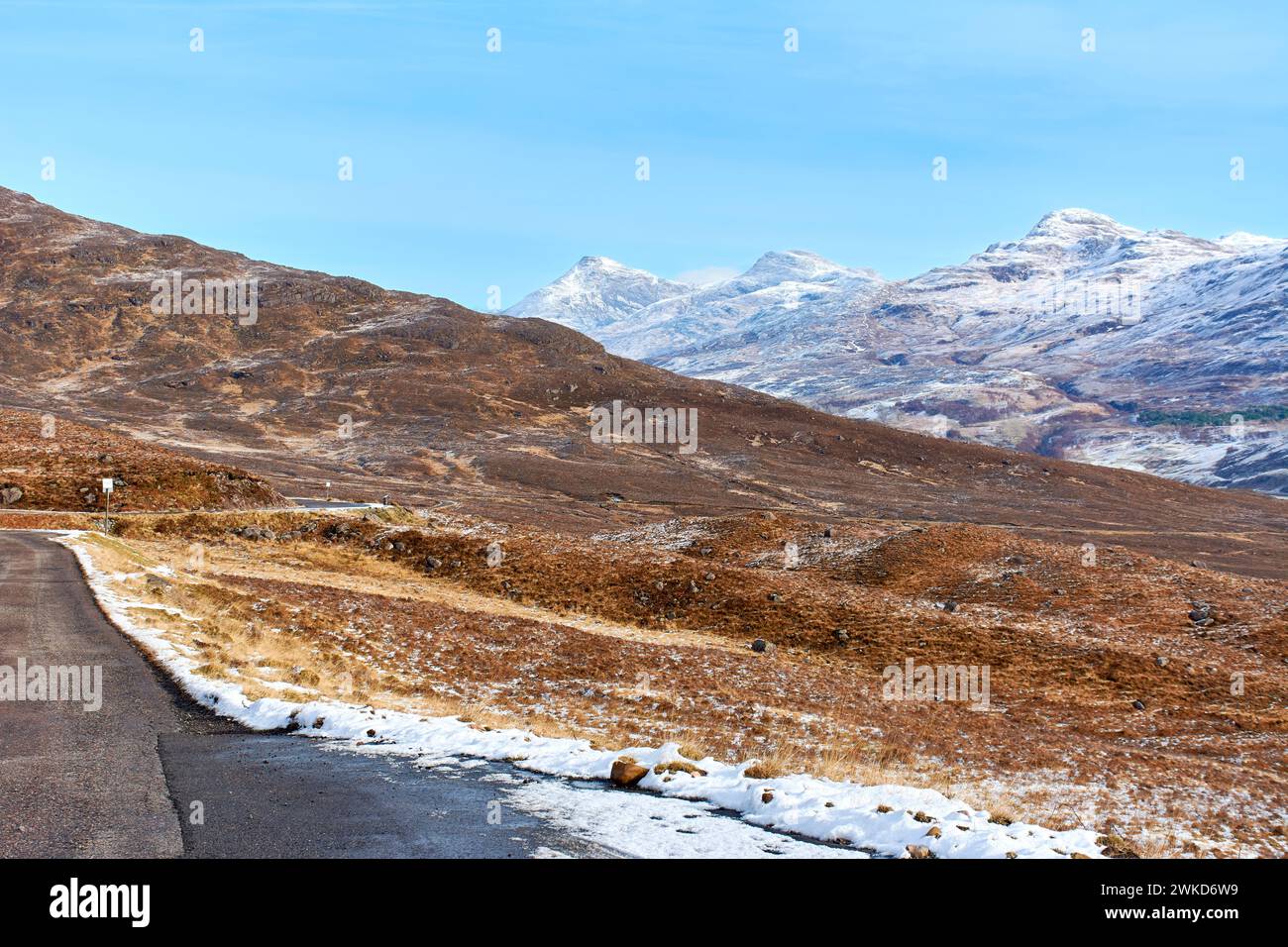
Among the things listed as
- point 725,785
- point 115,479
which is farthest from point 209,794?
point 115,479

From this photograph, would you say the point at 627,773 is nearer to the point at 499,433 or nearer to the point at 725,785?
the point at 725,785

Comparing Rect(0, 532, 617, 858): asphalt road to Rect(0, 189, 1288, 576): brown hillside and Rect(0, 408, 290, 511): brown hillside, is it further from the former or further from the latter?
Rect(0, 189, 1288, 576): brown hillside

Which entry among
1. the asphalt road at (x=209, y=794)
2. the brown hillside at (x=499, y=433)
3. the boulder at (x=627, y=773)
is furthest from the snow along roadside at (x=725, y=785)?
the brown hillside at (x=499, y=433)

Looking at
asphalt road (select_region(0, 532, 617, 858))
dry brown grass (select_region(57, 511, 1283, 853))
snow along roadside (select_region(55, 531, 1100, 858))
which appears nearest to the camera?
asphalt road (select_region(0, 532, 617, 858))

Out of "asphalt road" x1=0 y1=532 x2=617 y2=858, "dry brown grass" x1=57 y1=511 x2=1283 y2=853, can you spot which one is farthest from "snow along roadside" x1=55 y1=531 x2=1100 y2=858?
"dry brown grass" x1=57 y1=511 x2=1283 y2=853

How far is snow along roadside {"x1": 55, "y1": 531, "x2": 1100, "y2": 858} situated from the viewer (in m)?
10.5

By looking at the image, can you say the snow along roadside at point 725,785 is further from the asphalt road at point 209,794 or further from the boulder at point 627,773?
the asphalt road at point 209,794

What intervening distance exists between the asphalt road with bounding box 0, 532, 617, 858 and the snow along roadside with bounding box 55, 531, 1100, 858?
0.68 metres

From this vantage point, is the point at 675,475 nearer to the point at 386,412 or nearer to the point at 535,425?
the point at 535,425

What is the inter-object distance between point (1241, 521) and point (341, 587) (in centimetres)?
14285

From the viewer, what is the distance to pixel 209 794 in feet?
37.1
